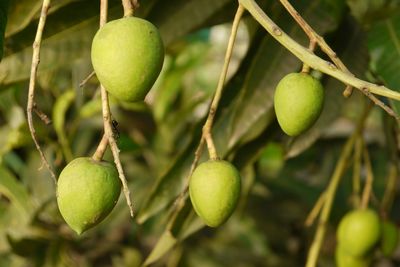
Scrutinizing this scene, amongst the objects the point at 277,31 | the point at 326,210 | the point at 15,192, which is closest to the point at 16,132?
the point at 15,192

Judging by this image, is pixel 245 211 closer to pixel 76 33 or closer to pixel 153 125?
pixel 153 125

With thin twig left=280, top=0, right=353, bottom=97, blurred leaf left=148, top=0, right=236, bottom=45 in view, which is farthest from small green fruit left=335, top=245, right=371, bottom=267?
thin twig left=280, top=0, right=353, bottom=97

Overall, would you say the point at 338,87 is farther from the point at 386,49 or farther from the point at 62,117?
the point at 62,117

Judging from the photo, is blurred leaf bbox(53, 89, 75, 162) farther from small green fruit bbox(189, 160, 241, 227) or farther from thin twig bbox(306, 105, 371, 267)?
small green fruit bbox(189, 160, 241, 227)

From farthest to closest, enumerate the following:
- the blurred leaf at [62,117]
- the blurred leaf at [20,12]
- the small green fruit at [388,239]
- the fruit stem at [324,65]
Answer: the blurred leaf at [62,117], the small green fruit at [388,239], the blurred leaf at [20,12], the fruit stem at [324,65]

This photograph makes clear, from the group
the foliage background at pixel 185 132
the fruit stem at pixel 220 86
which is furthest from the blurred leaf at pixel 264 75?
the fruit stem at pixel 220 86

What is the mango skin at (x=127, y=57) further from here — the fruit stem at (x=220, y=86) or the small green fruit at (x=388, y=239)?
the small green fruit at (x=388, y=239)
